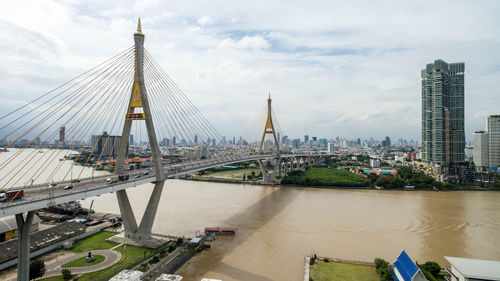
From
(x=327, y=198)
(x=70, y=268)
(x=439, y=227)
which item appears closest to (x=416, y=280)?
Answer: (x=439, y=227)

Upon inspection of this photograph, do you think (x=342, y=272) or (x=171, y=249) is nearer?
(x=342, y=272)

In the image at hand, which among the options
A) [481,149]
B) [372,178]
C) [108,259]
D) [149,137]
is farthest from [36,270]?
[481,149]

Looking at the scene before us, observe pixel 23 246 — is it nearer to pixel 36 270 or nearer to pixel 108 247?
pixel 36 270

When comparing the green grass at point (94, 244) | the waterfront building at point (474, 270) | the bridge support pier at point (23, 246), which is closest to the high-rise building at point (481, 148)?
the waterfront building at point (474, 270)

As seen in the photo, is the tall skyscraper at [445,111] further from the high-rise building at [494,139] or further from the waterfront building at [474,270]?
the waterfront building at [474,270]

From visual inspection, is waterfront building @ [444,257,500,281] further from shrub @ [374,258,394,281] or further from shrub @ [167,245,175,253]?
shrub @ [167,245,175,253]

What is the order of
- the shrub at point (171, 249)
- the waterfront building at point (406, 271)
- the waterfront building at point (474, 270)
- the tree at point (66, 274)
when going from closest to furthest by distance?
the waterfront building at point (474, 270)
the waterfront building at point (406, 271)
the tree at point (66, 274)
the shrub at point (171, 249)
